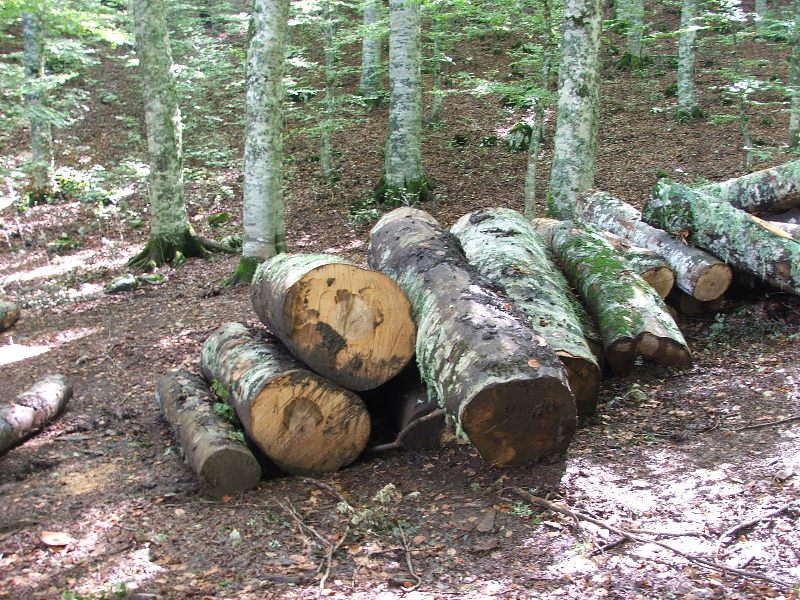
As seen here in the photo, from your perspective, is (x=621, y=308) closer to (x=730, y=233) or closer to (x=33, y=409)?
(x=730, y=233)

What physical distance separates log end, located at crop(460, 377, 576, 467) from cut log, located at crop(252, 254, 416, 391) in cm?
103

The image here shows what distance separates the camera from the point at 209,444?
4758 millimetres

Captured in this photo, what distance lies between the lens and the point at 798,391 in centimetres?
507

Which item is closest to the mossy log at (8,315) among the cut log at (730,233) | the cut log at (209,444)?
the cut log at (209,444)

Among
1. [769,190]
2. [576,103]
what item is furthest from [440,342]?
[576,103]

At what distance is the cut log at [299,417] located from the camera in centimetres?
482

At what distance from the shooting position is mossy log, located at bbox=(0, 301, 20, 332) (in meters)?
9.44

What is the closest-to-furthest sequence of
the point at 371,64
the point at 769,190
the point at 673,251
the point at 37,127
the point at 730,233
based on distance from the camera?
1. the point at 730,233
2. the point at 673,251
3. the point at 769,190
4. the point at 37,127
5. the point at 371,64

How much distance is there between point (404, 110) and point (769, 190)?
22.5 feet

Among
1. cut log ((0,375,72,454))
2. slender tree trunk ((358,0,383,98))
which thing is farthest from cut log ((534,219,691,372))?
slender tree trunk ((358,0,383,98))

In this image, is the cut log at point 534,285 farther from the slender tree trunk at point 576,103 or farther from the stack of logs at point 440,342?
the slender tree trunk at point 576,103

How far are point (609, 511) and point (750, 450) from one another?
1.18 m

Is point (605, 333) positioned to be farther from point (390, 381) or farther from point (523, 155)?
point (523, 155)

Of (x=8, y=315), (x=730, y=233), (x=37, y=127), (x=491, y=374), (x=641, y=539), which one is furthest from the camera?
(x=37, y=127)
